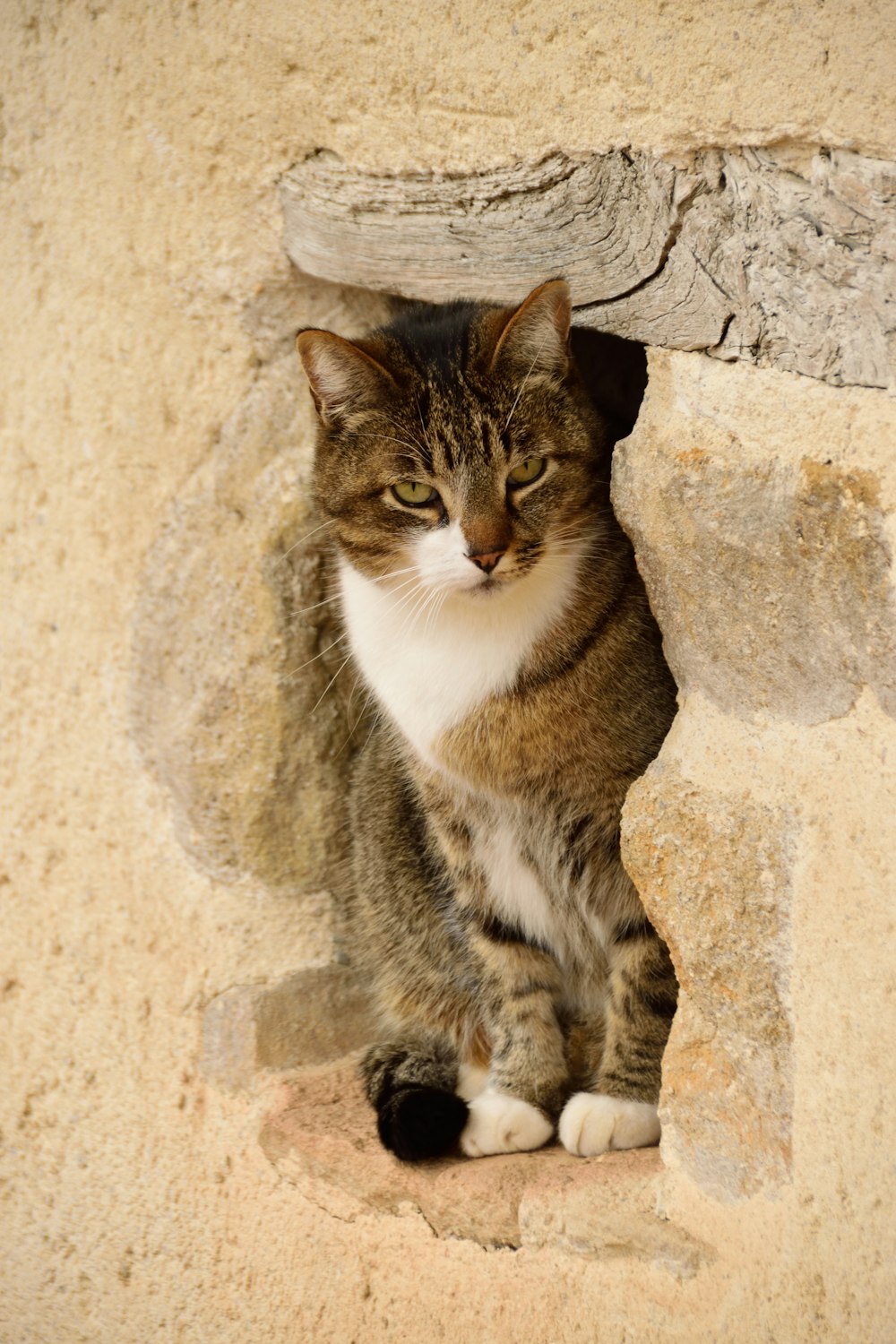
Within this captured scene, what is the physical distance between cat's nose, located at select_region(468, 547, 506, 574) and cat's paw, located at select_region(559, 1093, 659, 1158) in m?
0.80

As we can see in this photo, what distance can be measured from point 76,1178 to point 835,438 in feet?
5.82

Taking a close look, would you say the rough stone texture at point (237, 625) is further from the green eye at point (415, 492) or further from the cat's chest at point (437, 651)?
the green eye at point (415, 492)

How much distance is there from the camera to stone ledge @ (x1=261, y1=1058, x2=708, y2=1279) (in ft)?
5.24

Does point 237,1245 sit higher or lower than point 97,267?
lower

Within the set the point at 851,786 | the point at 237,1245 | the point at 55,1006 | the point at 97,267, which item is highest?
the point at 97,267

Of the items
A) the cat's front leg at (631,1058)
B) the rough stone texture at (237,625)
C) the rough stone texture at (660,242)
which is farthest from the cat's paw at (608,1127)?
the rough stone texture at (660,242)

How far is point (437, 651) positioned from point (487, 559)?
9.2 inches

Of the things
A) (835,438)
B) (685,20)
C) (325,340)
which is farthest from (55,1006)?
(685,20)

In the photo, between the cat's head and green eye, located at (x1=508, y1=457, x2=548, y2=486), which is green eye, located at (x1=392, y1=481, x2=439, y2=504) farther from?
green eye, located at (x1=508, y1=457, x2=548, y2=486)

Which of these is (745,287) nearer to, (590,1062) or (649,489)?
(649,489)

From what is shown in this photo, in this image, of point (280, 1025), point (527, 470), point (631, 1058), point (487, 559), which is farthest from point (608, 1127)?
point (527, 470)

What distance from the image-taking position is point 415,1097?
1892 millimetres

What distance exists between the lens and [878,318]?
1.28m

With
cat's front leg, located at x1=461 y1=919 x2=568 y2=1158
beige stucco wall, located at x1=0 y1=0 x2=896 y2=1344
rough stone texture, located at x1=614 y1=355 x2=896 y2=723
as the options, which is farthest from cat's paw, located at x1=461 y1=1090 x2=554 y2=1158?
rough stone texture, located at x1=614 y1=355 x2=896 y2=723
